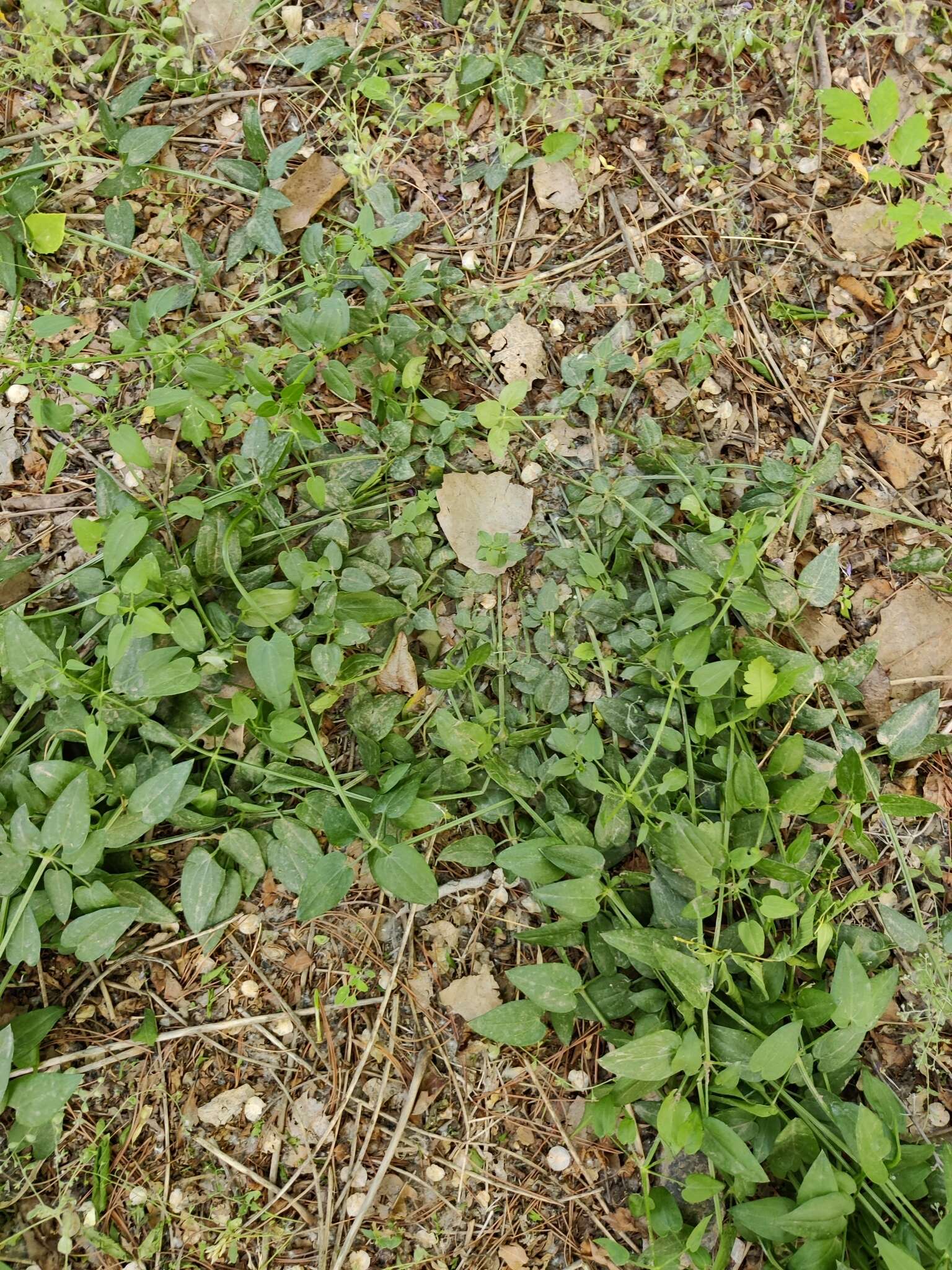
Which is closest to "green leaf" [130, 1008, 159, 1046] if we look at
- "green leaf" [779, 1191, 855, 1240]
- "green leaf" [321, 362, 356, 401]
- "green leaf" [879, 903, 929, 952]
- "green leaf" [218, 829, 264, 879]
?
"green leaf" [218, 829, 264, 879]

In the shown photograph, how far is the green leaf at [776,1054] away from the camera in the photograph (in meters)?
1.54

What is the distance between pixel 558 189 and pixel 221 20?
93 cm

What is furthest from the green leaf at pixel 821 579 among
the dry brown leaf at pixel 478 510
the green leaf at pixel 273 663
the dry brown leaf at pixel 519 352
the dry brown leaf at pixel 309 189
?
the dry brown leaf at pixel 309 189

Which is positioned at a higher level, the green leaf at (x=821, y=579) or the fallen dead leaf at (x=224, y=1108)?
the green leaf at (x=821, y=579)

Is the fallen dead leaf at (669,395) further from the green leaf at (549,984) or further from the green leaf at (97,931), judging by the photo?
the green leaf at (97,931)

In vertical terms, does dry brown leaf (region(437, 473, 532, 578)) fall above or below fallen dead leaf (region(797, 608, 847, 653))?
above

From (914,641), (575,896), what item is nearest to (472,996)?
(575,896)

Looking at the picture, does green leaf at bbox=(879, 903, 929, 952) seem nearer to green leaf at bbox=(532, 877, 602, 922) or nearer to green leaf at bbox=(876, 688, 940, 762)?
green leaf at bbox=(876, 688, 940, 762)

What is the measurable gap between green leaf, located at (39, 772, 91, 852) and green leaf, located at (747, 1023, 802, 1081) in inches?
53.5

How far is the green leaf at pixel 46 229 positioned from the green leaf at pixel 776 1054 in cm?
227

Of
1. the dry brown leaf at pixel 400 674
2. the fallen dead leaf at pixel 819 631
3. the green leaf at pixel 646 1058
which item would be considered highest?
the dry brown leaf at pixel 400 674

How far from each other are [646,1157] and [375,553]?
54.4 inches

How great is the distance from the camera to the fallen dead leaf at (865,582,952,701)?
6.59 feet

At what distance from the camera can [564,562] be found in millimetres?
1938
